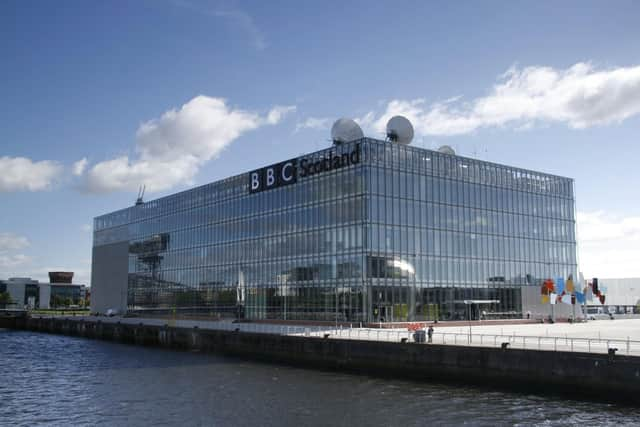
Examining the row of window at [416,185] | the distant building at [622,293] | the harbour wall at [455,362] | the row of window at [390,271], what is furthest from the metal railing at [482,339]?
the distant building at [622,293]

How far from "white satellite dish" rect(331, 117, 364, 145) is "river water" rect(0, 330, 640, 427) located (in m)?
37.6

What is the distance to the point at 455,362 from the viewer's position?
43781mm

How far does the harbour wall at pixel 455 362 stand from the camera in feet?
119

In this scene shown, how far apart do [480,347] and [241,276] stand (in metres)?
59.6

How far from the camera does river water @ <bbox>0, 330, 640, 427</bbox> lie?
33.4 m

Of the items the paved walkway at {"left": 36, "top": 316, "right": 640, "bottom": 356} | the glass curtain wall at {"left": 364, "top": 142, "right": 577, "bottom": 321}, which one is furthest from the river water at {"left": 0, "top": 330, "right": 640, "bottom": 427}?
the glass curtain wall at {"left": 364, "top": 142, "right": 577, "bottom": 321}

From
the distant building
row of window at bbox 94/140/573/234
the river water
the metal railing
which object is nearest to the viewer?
the river water

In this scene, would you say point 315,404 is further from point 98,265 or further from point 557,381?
point 98,265

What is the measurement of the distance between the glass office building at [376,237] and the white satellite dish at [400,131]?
3077 mm

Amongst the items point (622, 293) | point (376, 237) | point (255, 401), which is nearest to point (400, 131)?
point (376, 237)

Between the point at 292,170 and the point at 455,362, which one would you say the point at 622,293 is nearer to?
the point at 292,170

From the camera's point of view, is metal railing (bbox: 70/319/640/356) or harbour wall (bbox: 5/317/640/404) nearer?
harbour wall (bbox: 5/317/640/404)

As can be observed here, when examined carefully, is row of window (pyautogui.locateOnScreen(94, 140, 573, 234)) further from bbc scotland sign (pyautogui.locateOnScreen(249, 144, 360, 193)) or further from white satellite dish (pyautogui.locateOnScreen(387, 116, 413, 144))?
white satellite dish (pyautogui.locateOnScreen(387, 116, 413, 144))

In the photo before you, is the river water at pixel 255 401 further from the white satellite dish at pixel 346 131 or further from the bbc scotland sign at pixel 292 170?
the white satellite dish at pixel 346 131
